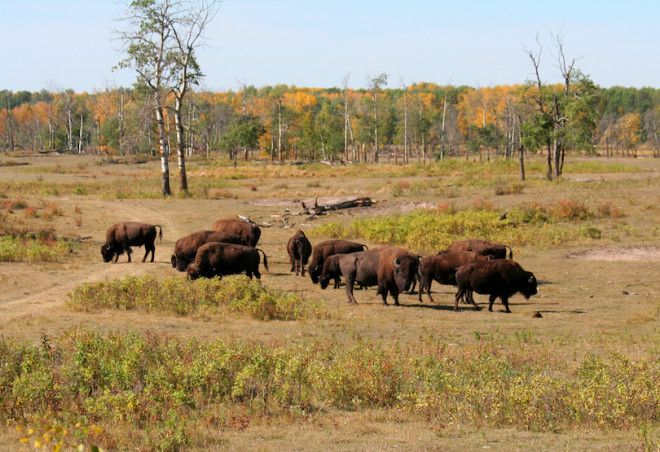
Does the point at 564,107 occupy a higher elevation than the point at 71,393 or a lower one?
higher

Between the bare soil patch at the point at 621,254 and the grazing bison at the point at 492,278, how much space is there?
7507mm

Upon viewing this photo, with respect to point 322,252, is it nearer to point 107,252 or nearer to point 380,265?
point 380,265

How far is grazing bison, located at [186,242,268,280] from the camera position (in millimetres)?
21781

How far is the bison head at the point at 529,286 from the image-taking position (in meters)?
20.0

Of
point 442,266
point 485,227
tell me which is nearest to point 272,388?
point 442,266

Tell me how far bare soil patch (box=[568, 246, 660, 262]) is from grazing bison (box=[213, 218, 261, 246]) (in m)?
9.55

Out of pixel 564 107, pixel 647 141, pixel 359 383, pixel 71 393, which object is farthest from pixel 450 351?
pixel 647 141

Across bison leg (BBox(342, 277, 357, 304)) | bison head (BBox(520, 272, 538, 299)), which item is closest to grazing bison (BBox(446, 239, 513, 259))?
bison head (BBox(520, 272, 538, 299))

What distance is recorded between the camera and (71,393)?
11.6 m

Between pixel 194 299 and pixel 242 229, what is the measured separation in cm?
801

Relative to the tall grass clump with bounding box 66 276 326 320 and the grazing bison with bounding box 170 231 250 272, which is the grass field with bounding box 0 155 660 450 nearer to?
the tall grass clump with bounding box 66 276 326 320

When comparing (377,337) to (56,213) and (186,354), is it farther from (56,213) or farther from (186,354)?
(56,213)

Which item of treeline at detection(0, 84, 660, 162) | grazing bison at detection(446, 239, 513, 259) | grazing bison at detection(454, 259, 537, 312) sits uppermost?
treeline at detection(0, 84, 660, 162)

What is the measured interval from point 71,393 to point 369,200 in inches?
1140
